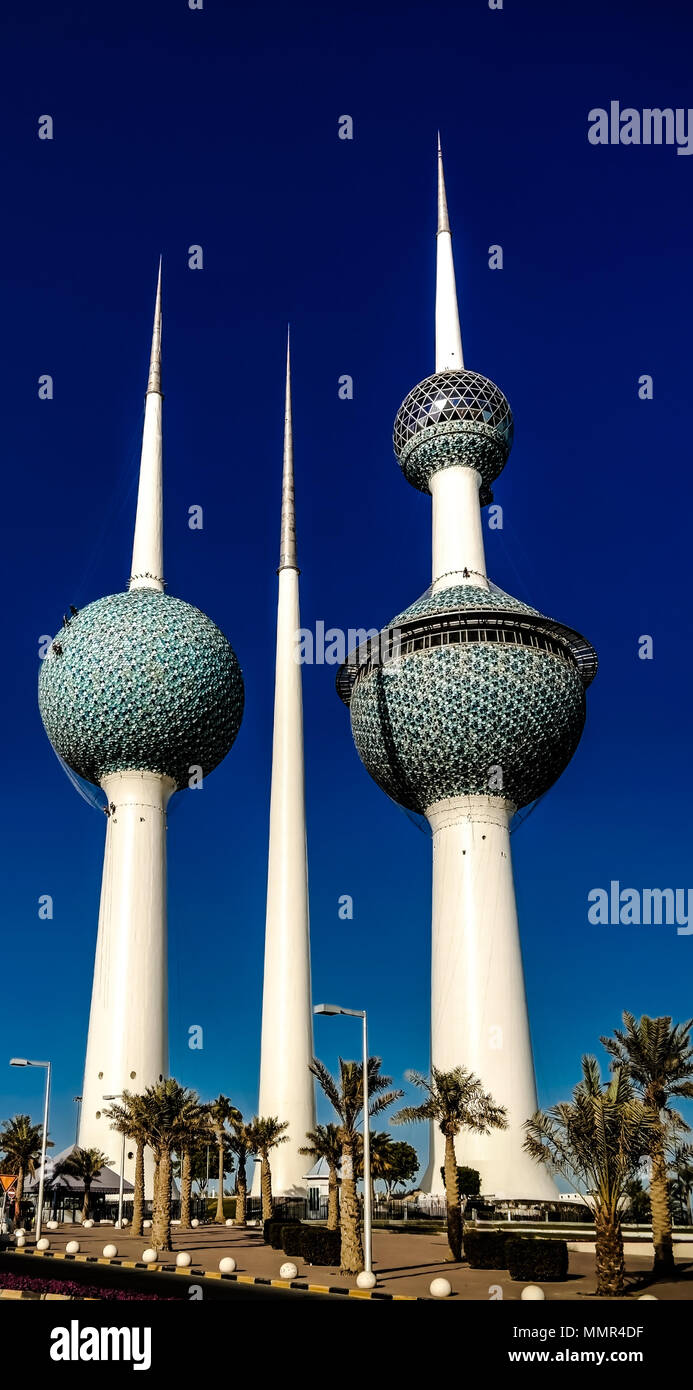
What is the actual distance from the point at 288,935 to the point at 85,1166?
1746 cm

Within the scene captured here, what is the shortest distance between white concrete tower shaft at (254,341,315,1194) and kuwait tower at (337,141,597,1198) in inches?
174

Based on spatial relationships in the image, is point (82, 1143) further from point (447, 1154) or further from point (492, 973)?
point (447, 1154)

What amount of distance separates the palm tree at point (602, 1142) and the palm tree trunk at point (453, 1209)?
6.97 m

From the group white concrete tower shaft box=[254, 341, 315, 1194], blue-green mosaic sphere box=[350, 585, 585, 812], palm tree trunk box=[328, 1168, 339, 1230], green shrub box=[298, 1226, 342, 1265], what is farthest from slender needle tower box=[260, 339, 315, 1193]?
green shrub box=[298, 1226, 342, 1265]

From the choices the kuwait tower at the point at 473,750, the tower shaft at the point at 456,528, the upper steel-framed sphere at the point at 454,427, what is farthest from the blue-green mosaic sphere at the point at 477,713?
the upper steel-framed sphere at the point at 454,427

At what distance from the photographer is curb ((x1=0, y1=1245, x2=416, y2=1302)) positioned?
28000 mm

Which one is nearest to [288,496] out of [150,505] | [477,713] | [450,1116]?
[150,505]

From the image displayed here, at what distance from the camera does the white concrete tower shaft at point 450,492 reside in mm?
80688

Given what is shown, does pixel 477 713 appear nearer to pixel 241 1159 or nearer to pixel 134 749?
pixel 134 749

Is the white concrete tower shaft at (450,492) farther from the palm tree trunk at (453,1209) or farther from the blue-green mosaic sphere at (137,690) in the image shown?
the palm tree trunk at (453,1209)

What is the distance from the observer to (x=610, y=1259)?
96.5 feet

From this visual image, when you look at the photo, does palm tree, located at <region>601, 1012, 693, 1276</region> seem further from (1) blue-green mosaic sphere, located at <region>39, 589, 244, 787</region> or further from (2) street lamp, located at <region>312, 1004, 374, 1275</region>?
(1) blue-green mosaic sphere, located at <region>39, 589, 244, 787</region>
